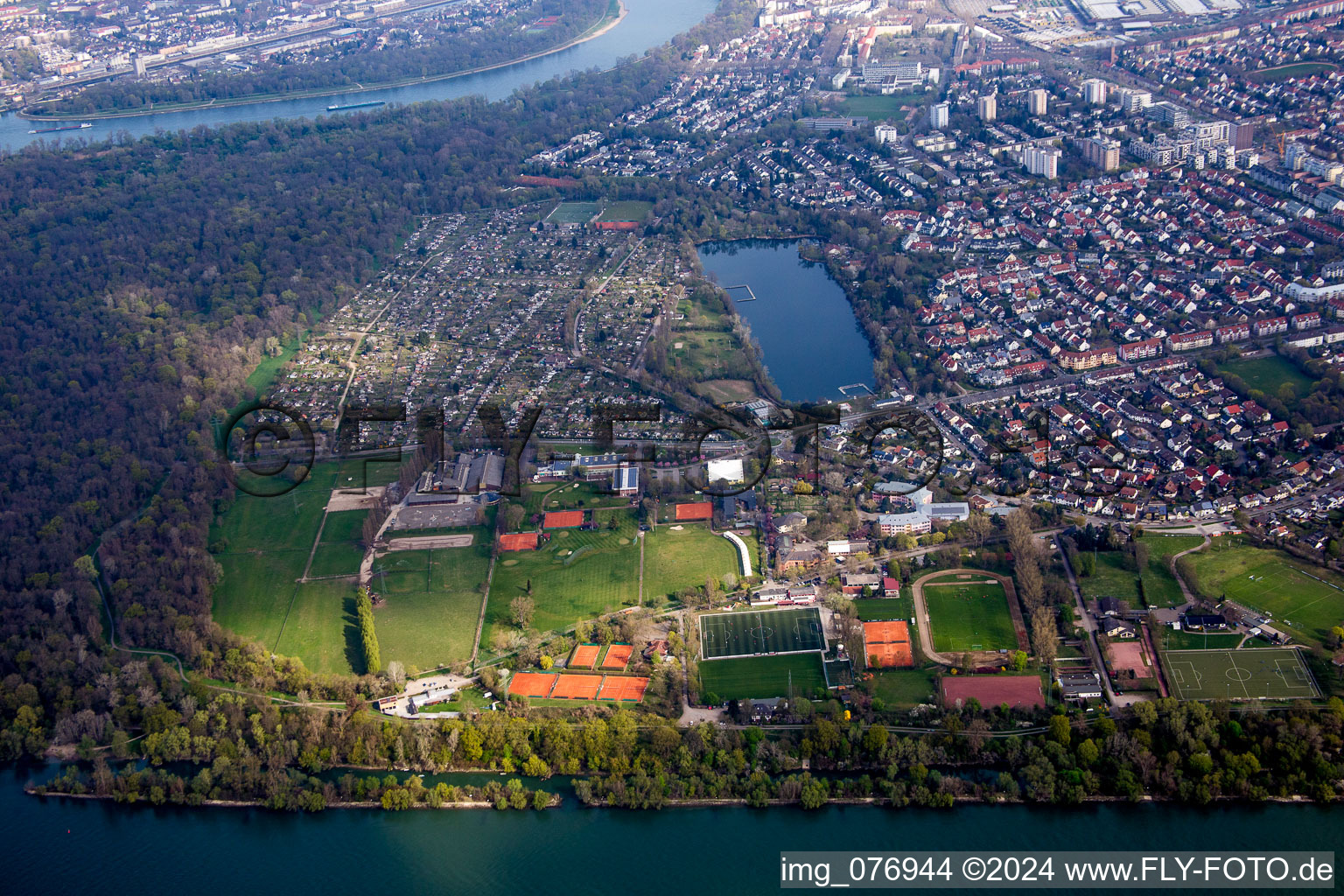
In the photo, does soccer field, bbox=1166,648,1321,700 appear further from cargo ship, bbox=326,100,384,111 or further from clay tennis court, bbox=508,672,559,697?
cargo ship, bbox=326,100,384,111

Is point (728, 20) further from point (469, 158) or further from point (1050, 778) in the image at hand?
point (1050, 778)

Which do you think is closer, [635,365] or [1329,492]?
[1329,492]

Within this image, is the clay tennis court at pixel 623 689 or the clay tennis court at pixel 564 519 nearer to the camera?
the clay tennis court at pixel 623 689

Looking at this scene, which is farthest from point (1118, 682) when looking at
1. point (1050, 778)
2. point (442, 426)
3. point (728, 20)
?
point (728, 20)

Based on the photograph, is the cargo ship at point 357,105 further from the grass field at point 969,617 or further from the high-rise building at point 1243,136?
the grass field at point 969,617

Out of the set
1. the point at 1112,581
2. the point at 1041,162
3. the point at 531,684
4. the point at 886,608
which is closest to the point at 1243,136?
the point at 1041,162

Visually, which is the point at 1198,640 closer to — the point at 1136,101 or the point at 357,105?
the point at 1136,101

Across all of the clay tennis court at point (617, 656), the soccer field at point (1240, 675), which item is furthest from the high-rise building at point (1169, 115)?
the clay tennis court at point (617, 656)
